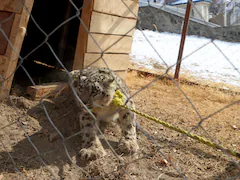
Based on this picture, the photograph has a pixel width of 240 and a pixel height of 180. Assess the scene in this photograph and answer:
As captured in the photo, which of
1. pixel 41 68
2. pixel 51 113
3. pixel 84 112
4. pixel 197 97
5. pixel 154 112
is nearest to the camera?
pixel 84 112

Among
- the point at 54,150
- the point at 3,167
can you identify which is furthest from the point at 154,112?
the point at 3,167

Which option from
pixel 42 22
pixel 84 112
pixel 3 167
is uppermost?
pixel 42 22

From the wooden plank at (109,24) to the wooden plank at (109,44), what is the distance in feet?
0.19

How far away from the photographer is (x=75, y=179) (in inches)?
77.3

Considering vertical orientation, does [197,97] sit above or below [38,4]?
below

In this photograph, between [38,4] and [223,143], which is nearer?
[223,143]

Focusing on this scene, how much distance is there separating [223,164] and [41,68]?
3.15m

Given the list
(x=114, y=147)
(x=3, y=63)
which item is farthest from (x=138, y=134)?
(x=3, y=63)

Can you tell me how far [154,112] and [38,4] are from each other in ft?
8.72

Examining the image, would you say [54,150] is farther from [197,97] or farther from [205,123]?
[197,97]

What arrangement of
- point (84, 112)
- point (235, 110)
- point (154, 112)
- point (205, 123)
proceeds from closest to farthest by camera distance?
point (84, 112), point (205, 123), point (154, 112), point (235, 110)

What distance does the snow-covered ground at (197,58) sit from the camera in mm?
5785

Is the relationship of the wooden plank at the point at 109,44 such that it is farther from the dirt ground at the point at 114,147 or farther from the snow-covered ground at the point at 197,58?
the snow-covered ground at the point at 197,58

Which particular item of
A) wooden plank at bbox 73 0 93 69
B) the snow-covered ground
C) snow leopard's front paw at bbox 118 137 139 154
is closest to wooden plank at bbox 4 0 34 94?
wooden plank at bbox 73 0 93 69
